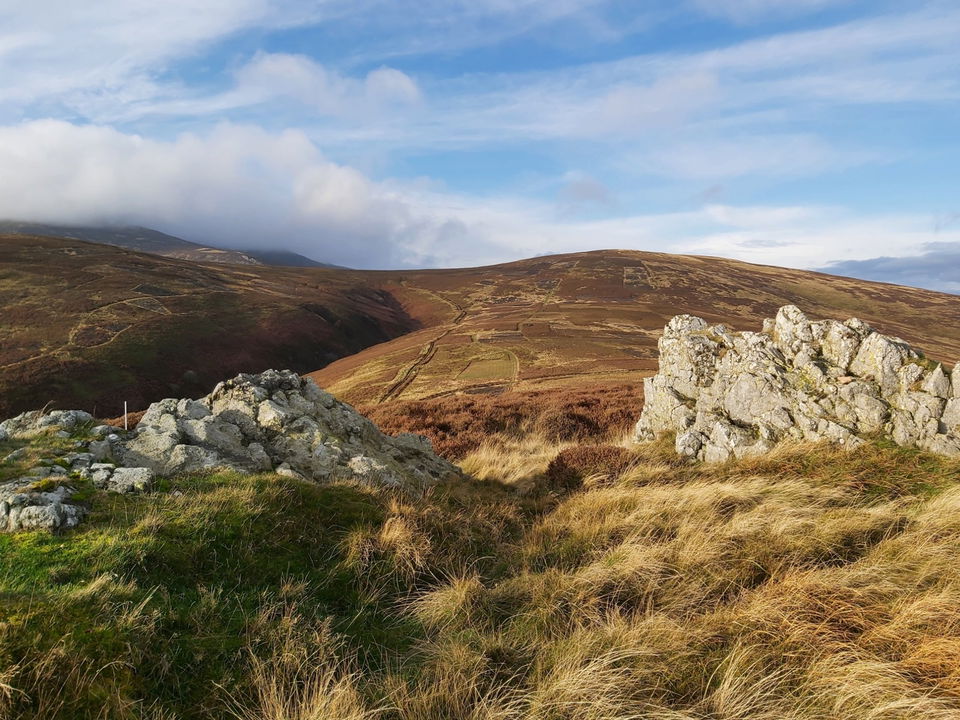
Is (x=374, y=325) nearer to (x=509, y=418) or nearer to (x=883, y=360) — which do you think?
(x=509, y=418)

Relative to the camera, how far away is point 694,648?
4.62 metres

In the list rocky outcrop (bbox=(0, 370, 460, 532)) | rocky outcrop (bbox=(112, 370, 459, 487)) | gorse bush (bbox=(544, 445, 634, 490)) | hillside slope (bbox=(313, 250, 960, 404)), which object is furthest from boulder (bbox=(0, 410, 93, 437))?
hillside slope (bbox=(313, 250, 960, 404))

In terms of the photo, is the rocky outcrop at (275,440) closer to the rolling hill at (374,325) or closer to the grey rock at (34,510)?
the grey rock at (34,510)

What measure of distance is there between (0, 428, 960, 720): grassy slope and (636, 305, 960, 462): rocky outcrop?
273cm

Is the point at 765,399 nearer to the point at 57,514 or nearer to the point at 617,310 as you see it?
the point at 57,514

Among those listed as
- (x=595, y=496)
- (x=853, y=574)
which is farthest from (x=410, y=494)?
(x=853, y=574)

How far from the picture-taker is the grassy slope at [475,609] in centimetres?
381

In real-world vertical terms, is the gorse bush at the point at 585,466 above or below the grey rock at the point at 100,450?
below

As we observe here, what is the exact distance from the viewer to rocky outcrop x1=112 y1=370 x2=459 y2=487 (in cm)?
841

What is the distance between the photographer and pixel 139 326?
2169 inches

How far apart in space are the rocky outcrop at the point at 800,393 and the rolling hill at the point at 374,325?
29.9 ft

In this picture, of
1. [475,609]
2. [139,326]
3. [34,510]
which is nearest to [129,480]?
[34,510]

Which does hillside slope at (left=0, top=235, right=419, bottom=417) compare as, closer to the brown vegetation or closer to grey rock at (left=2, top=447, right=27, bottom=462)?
the brown vegetation

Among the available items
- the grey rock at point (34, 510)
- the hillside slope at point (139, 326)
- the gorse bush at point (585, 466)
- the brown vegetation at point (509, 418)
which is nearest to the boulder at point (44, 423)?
the grey rock at point (34, 510)
